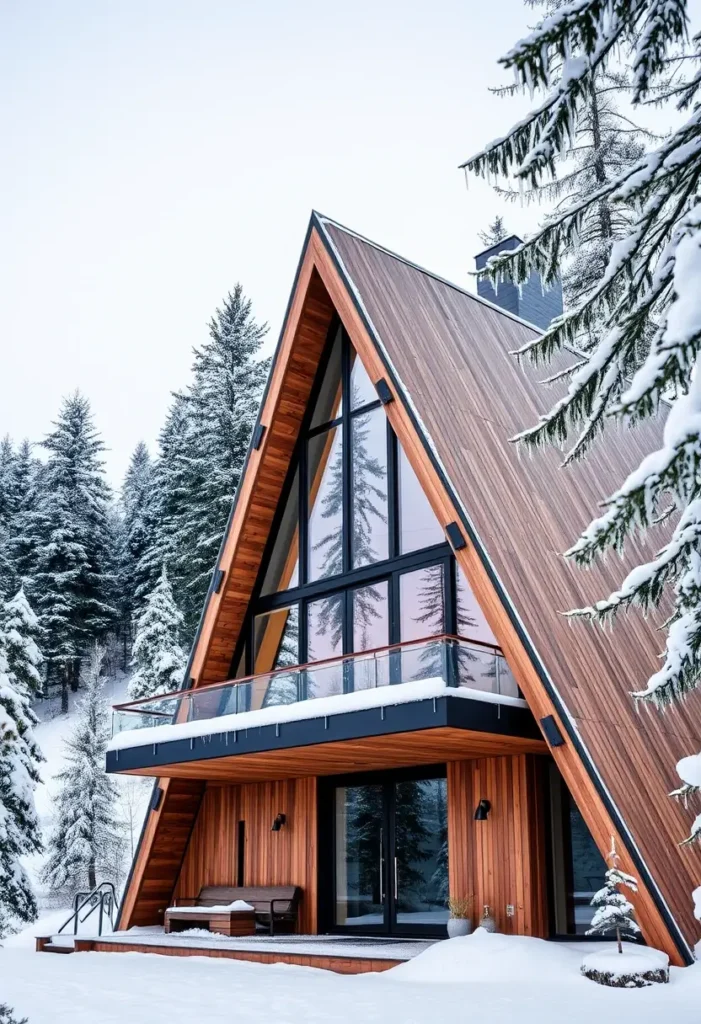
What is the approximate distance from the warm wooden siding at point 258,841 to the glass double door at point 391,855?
0.41m

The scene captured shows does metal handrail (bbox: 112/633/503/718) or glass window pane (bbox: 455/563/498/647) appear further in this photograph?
glass window pane (bbox: 455/563/498/647)

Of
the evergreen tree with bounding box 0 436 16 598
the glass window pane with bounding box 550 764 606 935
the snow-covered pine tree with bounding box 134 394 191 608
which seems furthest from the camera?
the evergreen tree with bounding box 0 436 16 598

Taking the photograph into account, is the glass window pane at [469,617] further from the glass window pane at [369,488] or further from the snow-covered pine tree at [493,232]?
the snow-covered pine tree at [493,232]

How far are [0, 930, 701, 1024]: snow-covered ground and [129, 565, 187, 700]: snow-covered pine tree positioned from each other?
19.8 metres

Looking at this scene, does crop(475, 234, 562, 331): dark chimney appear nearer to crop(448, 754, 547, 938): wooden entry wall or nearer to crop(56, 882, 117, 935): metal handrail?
crop(448, 754, 547, 938): wooden entry wall

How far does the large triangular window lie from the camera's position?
1400cm

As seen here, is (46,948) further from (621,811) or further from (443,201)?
(443,201)

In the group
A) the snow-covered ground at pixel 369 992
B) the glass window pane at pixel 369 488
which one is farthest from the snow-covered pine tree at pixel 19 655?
the snow-covered ground at pixel 369 992

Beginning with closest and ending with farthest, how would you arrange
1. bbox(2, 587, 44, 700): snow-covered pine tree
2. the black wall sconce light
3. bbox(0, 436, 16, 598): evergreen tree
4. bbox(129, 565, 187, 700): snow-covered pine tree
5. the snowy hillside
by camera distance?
the black wall sconce light < bbox(2, 587, 44, 700): snow-covered pine tree < the snowy hillside < bbox(129, 565, 187, 700): snow-covered pine tree < bbox(0, 436, 16, 598): evergreen tree

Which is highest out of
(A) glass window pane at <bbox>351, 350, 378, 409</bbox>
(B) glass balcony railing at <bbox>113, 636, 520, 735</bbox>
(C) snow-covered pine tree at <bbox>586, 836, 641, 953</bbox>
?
(A) glass window pane at <bbox>351, 350, 378, 409</bbox>

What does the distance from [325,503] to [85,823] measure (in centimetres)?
A: 1520

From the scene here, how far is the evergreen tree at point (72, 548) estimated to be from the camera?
133 ft

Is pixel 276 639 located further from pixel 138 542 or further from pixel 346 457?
pixel 138 542

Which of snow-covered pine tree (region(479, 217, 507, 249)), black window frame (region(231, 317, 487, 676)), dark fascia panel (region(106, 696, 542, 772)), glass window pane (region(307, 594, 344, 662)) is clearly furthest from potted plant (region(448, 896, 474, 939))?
snow-covered pine tree (region(479, 217, 507, 249))
